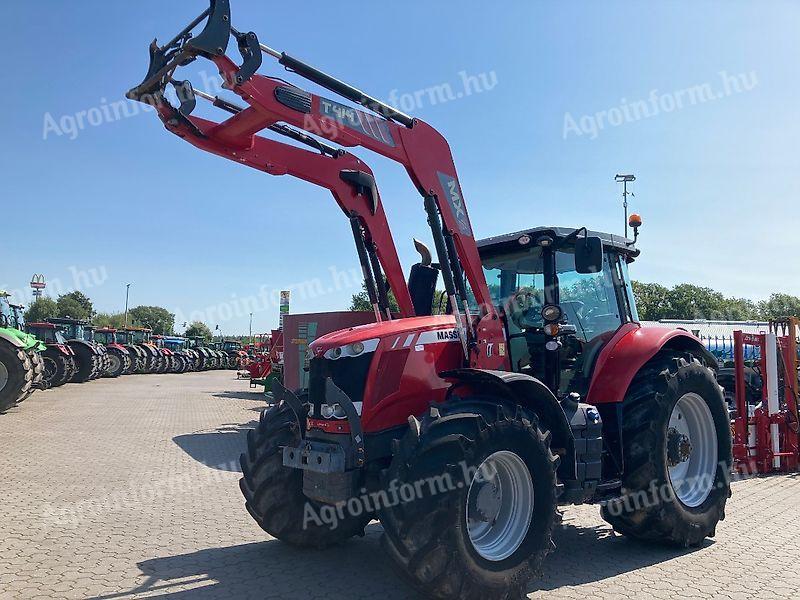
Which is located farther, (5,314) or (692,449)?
(5,314)

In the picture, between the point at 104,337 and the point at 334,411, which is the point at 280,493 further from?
the point at 104,337

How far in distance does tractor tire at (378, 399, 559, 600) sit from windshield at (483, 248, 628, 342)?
1358 mm

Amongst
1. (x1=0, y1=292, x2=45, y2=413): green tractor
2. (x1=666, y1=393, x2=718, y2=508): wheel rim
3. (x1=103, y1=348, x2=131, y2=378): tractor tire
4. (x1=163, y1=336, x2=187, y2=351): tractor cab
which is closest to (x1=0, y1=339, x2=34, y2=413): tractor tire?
(x1=0, y1=292, x2=45, y2=413): green tractor

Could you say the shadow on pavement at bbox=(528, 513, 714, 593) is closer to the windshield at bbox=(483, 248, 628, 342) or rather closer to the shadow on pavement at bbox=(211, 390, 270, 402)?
the windshield at bbox=(483, 248, 628, 342)

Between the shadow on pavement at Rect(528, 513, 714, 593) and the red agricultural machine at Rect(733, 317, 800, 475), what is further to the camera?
the red agricultural machine at Rect(733, 317, 800, 475)

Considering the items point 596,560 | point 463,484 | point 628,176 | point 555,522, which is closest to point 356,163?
point 463,484

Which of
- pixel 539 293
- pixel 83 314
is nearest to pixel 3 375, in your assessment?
pixel 539 293

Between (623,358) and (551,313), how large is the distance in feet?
2.86

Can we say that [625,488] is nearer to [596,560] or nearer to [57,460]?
[596,560]

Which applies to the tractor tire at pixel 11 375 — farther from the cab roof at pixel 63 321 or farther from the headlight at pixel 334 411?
the headlight at pixel 334 411

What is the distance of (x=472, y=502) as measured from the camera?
13.8 ft

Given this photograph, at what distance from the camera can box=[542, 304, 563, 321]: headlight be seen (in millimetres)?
5082

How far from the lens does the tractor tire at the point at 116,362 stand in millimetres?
28062

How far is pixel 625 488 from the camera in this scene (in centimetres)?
525
